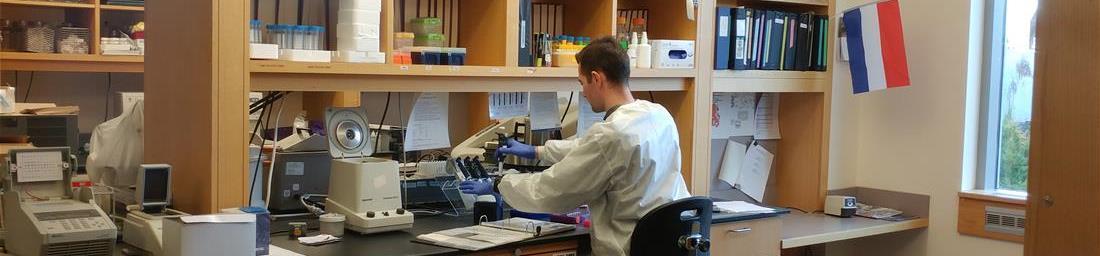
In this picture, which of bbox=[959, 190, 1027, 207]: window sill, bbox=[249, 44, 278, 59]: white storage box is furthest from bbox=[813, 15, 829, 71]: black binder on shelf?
bbox=[249, 44, 278, 59]: white storage box

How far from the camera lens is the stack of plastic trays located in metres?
2.96

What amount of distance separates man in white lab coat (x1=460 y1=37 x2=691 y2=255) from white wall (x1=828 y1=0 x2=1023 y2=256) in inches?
70.6

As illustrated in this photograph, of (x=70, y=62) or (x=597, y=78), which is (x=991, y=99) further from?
(x=70, y=62)

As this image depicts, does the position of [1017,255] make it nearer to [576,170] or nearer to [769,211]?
[769,211]

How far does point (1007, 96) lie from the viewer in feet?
14.1

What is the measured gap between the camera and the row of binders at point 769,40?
4.06m

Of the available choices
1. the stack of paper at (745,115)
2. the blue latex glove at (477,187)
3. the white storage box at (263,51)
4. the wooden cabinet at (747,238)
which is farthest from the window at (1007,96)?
the white storage box at (263,51)

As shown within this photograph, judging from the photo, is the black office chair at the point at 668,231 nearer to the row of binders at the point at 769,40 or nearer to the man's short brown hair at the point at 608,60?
the man's short brown hair at the point at 608,60

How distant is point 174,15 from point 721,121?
8.10 feet

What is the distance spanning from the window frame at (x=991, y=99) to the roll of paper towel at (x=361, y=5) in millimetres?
2688

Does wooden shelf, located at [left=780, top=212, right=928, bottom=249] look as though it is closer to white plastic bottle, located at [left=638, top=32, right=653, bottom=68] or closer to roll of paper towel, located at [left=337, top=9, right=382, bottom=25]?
white plastic bottle, located at [left=638, top=32, right=653, bottom=68]

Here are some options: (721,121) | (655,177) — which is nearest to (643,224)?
(655,177)

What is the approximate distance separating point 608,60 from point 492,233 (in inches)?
24.5

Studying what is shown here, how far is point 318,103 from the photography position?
11.9 feet
